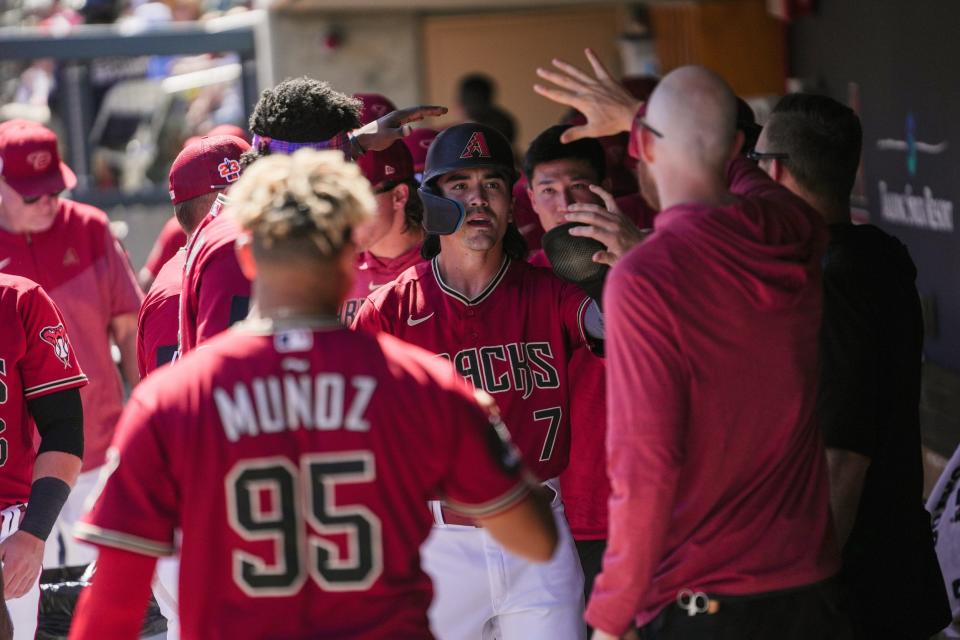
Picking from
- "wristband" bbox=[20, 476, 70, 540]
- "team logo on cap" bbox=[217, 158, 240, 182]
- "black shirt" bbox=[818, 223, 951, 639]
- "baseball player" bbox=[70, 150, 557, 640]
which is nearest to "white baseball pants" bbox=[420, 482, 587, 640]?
"black shirt" bbox=[818, 223, 951, 639]

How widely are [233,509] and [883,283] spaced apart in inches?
76.1

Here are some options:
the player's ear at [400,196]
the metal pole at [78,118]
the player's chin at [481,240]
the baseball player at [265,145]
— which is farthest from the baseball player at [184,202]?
the metal pole at [78,118]

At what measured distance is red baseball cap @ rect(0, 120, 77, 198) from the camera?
20.1 ft

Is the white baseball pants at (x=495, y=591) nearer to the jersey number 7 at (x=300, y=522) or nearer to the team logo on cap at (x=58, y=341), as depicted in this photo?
the team logo on cap at (x=58, y=341)

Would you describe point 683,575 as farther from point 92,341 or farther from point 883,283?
point 92,341

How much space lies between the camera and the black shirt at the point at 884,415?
3635mm

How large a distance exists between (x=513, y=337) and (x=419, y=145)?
233 cm

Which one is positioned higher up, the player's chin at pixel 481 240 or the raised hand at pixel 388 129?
the raised hand at pixel 388 129

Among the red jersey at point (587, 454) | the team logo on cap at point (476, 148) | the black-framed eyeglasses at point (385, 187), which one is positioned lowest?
the red jersey at point (587, 454)

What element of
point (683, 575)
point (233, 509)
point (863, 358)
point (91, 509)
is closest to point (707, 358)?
point (683, 575)

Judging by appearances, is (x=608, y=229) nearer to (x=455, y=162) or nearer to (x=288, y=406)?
(x=455, y=162)

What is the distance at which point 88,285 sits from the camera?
6.44m

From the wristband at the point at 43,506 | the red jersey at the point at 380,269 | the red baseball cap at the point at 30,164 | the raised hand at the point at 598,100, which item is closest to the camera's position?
the raised hand at the point at 598,100

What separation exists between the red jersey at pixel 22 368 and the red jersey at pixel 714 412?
6.69 ft
